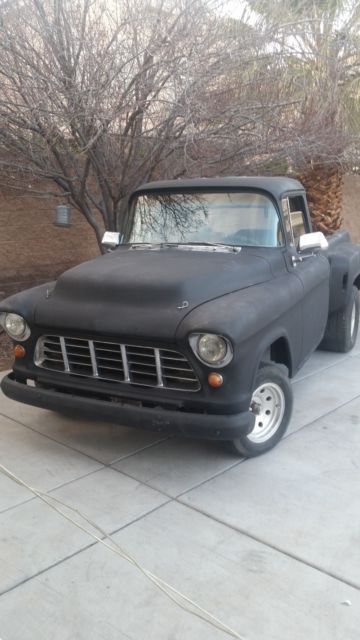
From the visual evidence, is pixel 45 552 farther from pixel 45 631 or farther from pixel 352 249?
pixel 352 249

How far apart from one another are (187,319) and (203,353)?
25 cm

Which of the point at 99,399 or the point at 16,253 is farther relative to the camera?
the point at 16,253

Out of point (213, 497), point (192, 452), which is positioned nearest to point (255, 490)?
point (213, 497)

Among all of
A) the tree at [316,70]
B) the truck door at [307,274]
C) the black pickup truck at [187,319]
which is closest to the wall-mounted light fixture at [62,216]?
the black pickup truck at [187,319]

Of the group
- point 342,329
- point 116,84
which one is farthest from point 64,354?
point 116,84

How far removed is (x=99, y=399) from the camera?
3934 mm

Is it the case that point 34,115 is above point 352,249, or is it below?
above

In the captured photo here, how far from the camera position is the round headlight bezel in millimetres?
3494

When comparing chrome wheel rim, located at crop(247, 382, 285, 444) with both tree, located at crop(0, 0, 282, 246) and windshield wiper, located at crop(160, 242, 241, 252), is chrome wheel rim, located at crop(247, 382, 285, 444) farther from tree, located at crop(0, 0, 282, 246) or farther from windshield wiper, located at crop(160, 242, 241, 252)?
tree, located at crop(0, 0, 282, 246)

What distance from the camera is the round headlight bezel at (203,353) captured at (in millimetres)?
3494

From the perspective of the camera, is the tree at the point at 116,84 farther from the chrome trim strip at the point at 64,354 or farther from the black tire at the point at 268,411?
the black tire at the point at 268,411

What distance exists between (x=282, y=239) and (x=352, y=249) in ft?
6.76

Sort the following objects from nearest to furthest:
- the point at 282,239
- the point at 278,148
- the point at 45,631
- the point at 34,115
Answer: the point at 45,631
the point at 282,239
the point at 34,115
the point at 278,148

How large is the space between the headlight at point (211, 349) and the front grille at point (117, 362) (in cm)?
13
